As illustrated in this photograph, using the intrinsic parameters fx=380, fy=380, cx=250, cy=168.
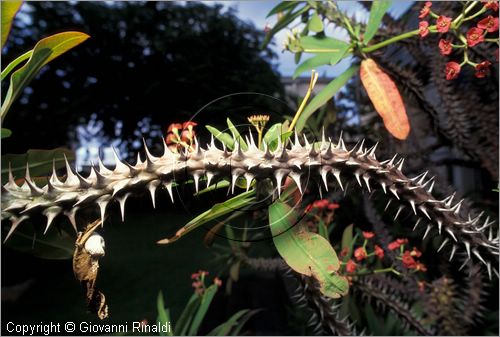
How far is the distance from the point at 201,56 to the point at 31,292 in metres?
1.01

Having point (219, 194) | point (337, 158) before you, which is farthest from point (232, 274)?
point (337, 158)

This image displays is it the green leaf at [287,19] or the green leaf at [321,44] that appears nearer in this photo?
the green leaf at [321,44]

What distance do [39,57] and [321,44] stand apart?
583 mm

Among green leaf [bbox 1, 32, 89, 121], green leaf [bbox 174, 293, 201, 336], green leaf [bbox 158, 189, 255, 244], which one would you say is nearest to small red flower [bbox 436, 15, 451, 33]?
green leaf [bbox 158, 189, 255, 244]

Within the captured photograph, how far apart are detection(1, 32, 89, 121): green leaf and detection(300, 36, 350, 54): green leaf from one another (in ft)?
1.61

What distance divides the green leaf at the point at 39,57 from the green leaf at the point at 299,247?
15.5 inches

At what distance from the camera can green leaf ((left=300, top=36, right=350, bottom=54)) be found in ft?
2.81

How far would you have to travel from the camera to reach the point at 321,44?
2.87 ft

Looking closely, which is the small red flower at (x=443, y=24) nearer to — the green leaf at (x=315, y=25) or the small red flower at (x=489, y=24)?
the small red flower at (x=489, y=24)

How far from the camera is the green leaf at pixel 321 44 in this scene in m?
0.86

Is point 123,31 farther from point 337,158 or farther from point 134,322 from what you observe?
point 337,158

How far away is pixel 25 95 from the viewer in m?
1.32

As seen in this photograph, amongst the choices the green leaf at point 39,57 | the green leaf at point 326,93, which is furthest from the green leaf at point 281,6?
the green leaf at point 39,57

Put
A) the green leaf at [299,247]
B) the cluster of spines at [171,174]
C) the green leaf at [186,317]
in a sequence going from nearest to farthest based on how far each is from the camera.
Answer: the cluster of spines at [171,174]
the green leaf at [299,247]
the green leaf at [186,317]
